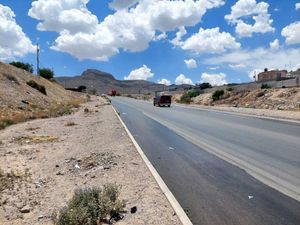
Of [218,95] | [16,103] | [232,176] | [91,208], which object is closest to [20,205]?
[91,208]

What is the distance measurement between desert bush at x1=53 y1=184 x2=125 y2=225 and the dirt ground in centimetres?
26

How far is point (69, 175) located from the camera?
1270 cm

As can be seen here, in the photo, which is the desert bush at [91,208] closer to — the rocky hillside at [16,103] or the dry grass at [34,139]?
the dry grass at [34,139]

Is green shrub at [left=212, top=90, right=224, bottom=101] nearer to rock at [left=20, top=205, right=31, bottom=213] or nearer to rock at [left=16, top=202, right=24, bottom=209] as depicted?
rock at [left=16, top=202, right=24, bottom=209]

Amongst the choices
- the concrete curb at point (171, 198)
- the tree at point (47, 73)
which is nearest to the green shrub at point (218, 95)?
the tree at point (47, 73)

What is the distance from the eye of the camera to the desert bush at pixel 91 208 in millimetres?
7297

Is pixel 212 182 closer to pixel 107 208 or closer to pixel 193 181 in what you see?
pixel 193 181

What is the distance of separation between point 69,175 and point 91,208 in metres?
5.01

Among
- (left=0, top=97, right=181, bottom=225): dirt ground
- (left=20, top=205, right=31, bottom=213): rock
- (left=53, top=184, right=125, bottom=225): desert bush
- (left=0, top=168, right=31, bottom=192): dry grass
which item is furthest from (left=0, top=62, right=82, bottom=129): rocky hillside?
(left=53, top=184, right=125, bottom=225): desert bush

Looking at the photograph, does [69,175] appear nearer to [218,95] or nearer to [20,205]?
[20,205]

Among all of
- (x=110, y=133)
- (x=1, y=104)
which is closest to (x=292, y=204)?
(x=110, y=133)

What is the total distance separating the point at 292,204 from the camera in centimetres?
843

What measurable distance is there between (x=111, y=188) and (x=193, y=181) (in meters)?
2.51

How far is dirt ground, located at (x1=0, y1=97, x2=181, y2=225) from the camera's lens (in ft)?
28.2
